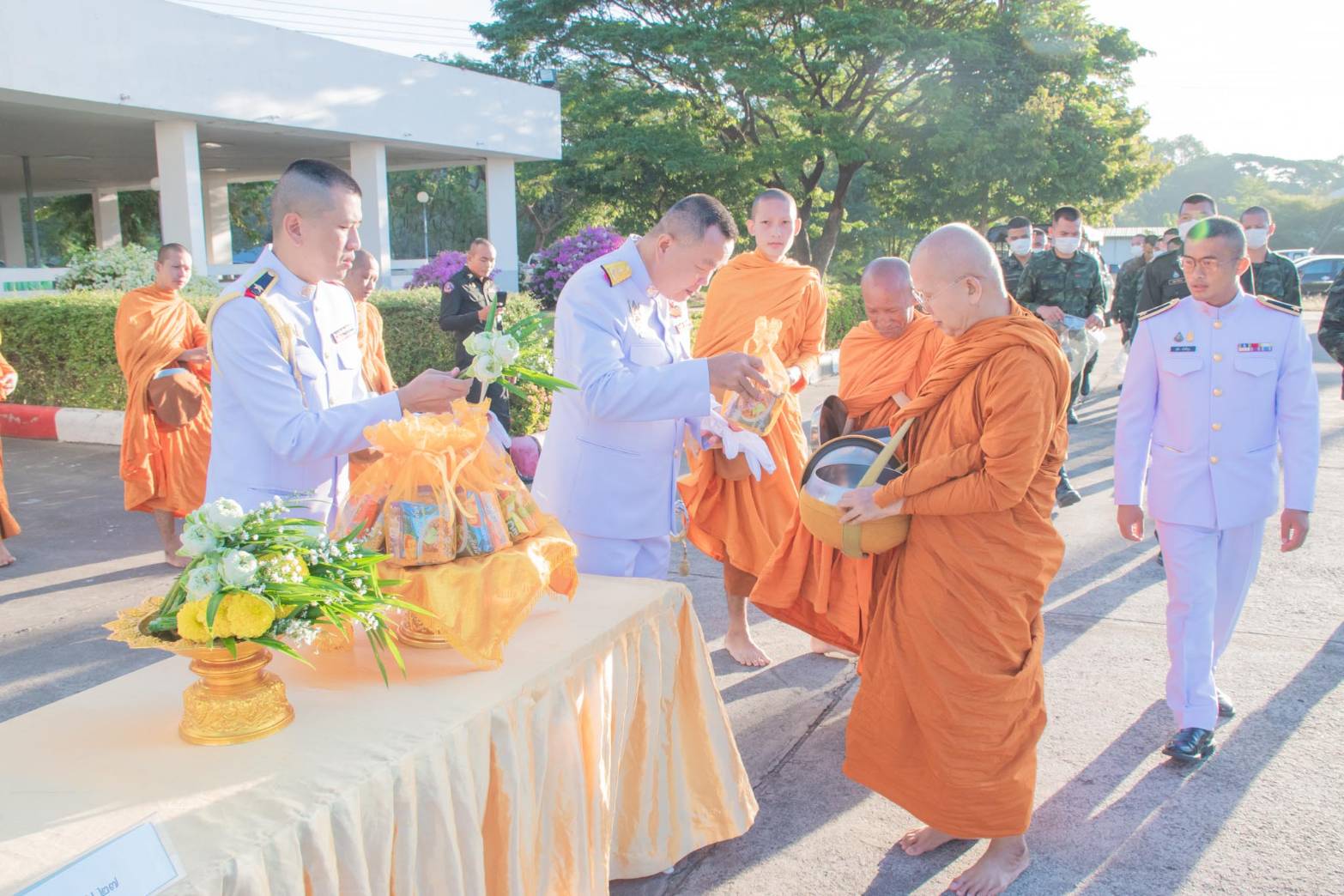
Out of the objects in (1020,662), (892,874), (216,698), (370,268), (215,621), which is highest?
(370,268)

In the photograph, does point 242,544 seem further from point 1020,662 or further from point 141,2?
point 141,2

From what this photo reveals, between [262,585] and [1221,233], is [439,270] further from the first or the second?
[262,585]

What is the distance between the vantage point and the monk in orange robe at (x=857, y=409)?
3.64 meters

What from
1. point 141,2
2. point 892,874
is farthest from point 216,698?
point 141,2

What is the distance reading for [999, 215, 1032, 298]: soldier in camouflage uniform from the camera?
9195 mm

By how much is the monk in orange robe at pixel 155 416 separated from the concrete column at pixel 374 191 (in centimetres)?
1104

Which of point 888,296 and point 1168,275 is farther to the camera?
point 1168,275

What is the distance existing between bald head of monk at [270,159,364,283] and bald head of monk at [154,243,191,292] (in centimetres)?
445

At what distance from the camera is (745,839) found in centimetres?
309

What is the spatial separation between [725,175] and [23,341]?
16910mm

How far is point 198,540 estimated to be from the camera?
1788mm

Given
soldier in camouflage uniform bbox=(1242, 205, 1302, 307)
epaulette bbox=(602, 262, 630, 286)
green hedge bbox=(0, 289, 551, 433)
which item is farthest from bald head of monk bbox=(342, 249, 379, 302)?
soldier in camouflage uniform bbox=(1242, 205, 1302, 307)

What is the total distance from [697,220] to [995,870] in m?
2.07

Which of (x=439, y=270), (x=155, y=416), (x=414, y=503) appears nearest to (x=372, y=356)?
(x=155, y=416)
